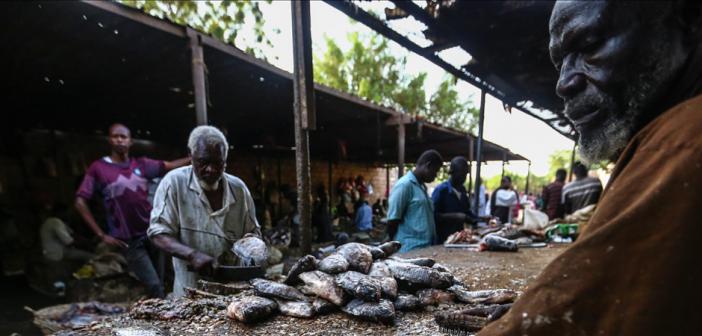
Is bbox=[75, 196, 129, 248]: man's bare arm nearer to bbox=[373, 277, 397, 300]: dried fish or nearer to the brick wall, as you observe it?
bbox=[373, 277, 397, 300]: dried fish

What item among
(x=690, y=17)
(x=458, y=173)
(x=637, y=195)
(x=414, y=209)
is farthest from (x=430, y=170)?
(x=637, y=195)

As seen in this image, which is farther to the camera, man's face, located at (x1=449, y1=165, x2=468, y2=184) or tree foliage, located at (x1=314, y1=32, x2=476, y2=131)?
tree foliage, located at (x1=314, y1=32, x2=476, y2=131)

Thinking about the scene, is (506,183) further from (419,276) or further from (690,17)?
(690,17)

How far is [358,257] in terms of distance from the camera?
2021 mm

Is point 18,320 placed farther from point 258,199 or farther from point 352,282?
point 258,199

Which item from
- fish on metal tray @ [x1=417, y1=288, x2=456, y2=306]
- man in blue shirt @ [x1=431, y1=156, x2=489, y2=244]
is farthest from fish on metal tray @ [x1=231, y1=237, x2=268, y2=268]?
man in blue shirt @ [x1=431, y1=156, x2=489, y2=244]

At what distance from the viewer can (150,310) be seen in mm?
1801

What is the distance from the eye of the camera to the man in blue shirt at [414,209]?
13.0 feet

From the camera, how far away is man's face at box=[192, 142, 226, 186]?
7.90 feet

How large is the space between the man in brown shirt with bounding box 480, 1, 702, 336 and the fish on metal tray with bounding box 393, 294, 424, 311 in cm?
105

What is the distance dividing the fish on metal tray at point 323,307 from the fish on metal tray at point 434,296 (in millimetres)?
479

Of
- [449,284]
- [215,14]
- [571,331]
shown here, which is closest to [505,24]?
[449,284]

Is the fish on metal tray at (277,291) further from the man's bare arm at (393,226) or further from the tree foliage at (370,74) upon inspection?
the tree foliage at (370,74)

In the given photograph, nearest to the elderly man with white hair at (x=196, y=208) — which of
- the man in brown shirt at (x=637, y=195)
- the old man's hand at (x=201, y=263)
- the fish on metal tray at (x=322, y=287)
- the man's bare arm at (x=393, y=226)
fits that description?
the old man's hand at (x=201, y=263)
